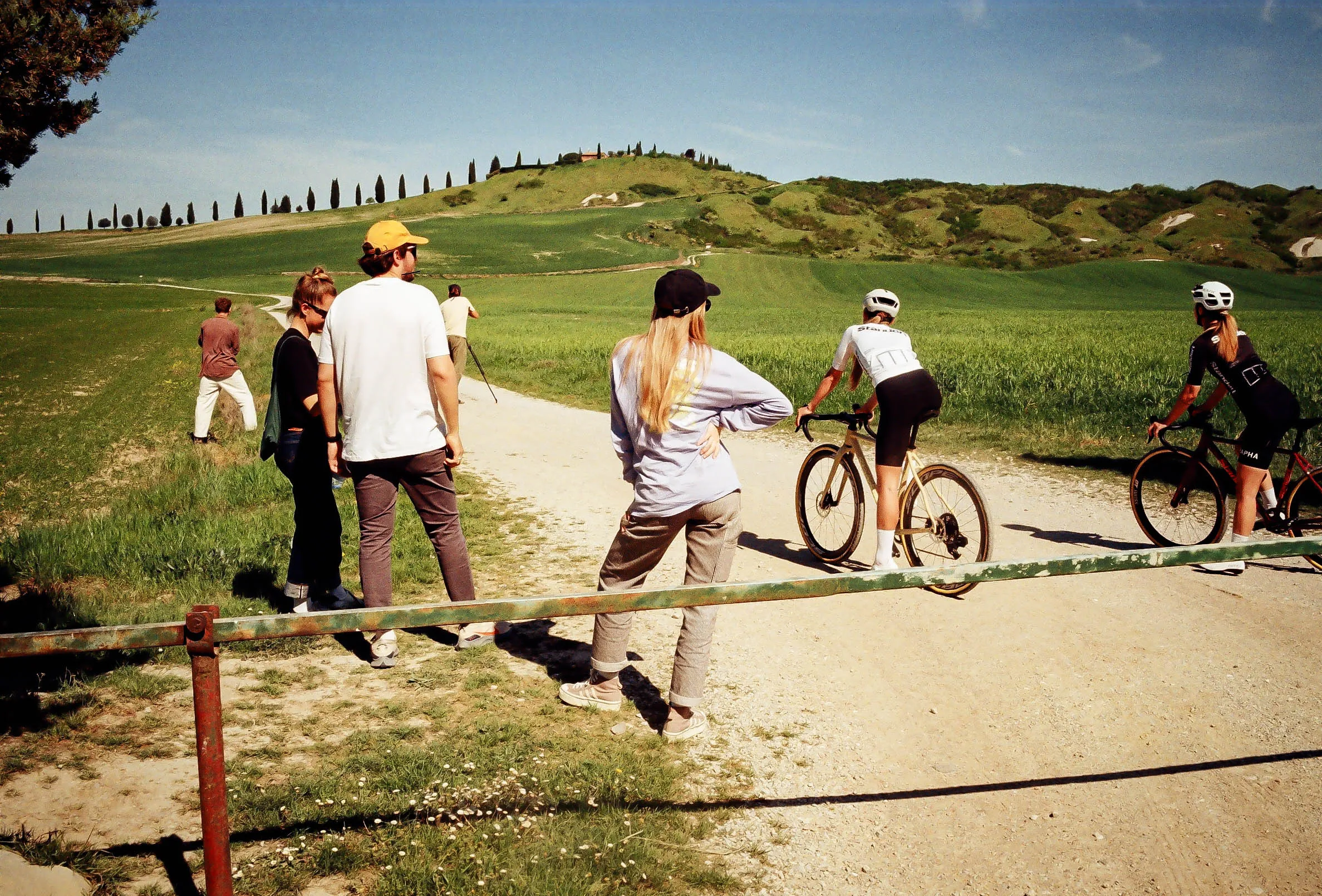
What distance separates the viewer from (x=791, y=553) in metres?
7.64

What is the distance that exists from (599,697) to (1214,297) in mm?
5289

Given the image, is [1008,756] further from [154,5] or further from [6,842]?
[154,5]

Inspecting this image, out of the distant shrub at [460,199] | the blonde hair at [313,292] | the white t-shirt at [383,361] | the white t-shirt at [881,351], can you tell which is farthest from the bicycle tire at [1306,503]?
the distant shrub at [460,199]

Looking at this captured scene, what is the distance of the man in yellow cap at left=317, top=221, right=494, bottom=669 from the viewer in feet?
15.7

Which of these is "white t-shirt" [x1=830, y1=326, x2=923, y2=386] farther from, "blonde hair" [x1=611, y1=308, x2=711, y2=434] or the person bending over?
"blonde hair" [x1=611, y1=308, x2=711, y2=434]

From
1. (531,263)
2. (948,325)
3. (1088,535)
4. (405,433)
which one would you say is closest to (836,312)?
(948,325)

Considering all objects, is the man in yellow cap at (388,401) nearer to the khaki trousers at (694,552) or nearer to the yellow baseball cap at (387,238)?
the yellow baseball cap at (387,238)

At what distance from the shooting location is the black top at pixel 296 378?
5.73 meters

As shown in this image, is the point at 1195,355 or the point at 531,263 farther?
the point at 531,263

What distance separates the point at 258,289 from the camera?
239ft

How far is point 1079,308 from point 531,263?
48.2 m

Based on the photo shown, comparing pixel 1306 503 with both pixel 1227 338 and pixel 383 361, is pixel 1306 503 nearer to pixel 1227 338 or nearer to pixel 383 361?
pixel 1227 338

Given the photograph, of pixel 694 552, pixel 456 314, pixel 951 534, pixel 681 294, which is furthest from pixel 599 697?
pixel 456 314

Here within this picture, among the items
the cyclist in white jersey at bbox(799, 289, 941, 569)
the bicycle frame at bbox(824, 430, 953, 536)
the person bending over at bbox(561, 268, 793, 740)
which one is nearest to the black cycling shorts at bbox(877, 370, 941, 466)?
the cyclist in white jersey at bbox(799, 289, 941, 569)
